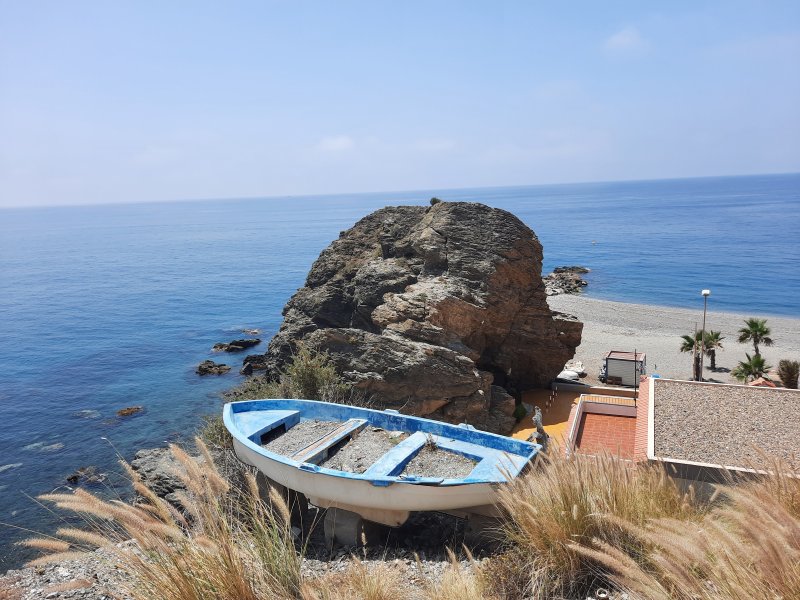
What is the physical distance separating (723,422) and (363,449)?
7.15m

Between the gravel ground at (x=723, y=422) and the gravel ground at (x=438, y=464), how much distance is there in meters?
3.54

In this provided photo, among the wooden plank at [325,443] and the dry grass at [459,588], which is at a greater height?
the dry grass at [459,588]

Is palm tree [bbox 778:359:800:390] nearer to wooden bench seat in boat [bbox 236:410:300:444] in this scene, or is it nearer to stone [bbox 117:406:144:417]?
wooden bench seat in boat [bbox 236:410:300:444]

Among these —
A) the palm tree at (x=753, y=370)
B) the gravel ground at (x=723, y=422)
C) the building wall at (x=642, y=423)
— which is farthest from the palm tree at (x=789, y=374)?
the building wall at (x=642, y=423)

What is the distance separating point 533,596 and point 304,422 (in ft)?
26.0

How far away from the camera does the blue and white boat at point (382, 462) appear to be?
8.51 metres

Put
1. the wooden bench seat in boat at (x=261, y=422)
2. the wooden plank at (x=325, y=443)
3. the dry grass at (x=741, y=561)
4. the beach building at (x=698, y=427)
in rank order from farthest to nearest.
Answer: the wooden bench seat in boat at (x=261, y=422), the wooden plank at (x=325, y=443), the beach building at (x=698, y=427), the dry grass at (x=741, y=561)

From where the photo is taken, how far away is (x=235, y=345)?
38312mm

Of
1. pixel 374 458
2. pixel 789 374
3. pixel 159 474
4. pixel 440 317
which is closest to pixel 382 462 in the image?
pixel 374 458

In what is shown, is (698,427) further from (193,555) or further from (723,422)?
(193,555)

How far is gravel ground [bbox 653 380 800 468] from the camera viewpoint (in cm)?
979

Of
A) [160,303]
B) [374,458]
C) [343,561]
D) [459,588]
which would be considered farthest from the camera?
[160,303]

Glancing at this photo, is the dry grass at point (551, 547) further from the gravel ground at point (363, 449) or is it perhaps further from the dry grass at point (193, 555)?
the gravel ground at point (363, 449)

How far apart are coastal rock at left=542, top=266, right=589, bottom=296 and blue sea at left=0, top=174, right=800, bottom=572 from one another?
2.32 metres
